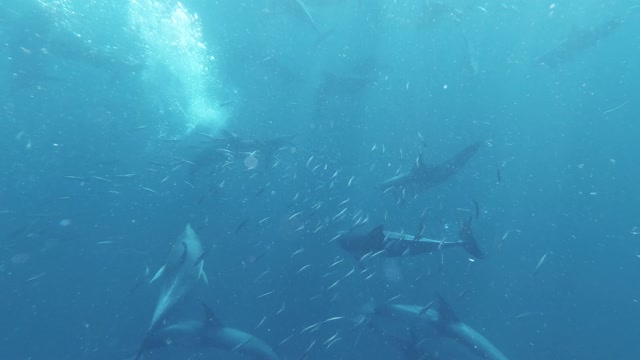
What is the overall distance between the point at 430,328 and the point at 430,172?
3.86 metres

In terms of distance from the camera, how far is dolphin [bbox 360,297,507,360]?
25.9 feet

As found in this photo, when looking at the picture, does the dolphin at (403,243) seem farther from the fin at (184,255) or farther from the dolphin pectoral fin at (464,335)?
the fin at (184,255)

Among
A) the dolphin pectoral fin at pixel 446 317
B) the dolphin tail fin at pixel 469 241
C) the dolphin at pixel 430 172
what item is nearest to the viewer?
the dolphin tail fin at pixel 469 241

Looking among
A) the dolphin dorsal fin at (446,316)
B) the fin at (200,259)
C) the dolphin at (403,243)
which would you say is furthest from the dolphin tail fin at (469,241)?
the fin at (200,259)

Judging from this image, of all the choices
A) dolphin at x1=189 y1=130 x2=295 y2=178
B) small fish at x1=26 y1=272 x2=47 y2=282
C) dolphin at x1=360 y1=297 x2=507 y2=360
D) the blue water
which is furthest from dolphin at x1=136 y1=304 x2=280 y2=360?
small fish at x1=26 y1=272 x2=47 y2=282

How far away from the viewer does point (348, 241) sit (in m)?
8.38

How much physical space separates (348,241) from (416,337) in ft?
7.73

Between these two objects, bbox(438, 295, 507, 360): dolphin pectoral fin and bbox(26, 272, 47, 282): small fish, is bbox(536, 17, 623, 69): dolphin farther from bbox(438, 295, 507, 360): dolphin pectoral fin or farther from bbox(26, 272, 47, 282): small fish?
bbox(26, 272, 47, 282): small fish

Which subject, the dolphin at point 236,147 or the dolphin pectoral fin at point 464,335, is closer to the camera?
the dolphin pectoral fin at point 464,335

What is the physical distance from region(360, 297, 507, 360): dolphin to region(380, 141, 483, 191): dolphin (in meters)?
3.21

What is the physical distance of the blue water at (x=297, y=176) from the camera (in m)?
13.1

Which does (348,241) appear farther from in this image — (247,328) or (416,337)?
(247,328)

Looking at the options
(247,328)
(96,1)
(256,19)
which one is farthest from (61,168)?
(247,328)

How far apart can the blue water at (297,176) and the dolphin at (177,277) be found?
6.62 feet
